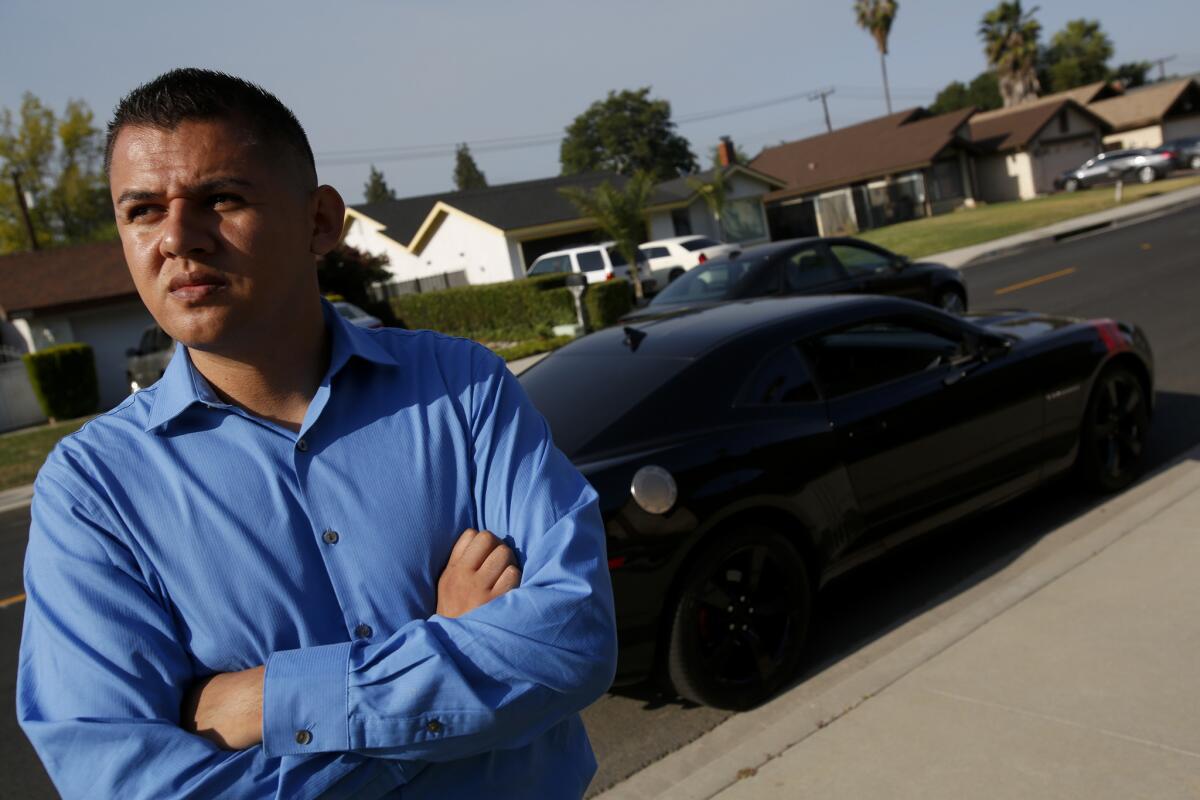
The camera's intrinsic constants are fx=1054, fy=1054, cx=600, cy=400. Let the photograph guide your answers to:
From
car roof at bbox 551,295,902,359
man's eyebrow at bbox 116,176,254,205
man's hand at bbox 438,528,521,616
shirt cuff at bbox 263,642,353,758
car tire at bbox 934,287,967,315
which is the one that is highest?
man's eyebrow at bbox 116,176,254,205

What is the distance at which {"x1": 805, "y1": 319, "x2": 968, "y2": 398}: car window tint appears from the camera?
5.03 m

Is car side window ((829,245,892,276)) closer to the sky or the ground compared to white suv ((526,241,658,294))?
closer to the ground

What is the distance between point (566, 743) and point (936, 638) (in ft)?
9.65

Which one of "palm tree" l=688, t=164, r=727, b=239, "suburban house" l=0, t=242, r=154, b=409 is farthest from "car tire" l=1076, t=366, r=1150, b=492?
"palm tree" l=688, t=164, r=727, b=239

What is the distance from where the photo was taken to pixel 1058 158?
5109 centimetres

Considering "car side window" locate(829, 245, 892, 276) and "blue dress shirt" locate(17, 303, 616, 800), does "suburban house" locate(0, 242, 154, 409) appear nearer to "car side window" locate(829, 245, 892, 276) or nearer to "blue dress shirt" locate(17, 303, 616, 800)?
"car side window" locate(829, 245, 892, 276)

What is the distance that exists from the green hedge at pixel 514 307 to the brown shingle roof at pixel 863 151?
26491 millimetres

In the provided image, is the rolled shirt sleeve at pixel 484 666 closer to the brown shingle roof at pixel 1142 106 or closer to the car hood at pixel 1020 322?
the car hood at pixel 1020 322

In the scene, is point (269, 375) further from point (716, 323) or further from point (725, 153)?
point (725, 153)

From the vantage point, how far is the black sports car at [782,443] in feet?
13.5

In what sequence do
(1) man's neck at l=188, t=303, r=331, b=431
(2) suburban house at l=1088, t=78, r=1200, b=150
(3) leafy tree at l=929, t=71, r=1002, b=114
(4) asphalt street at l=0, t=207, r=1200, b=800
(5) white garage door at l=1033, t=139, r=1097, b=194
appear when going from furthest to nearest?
(3) leafy tree at l=929, t=71, r=1002, b=114
(2) suburban house at l=1088, t=78, r=1200, b=150
(5) white garage door at l=1033, t=139, r=1097, b=194
(4) asphalt street at l=0, t=207, r=1200, b=800
(1) man's neck at l=188, t=303, r=331, b=431

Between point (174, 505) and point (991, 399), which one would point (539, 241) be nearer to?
point (991, 399)

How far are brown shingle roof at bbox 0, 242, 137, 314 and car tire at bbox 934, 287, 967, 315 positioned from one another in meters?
18.0

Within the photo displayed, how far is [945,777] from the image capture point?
3309 mm
